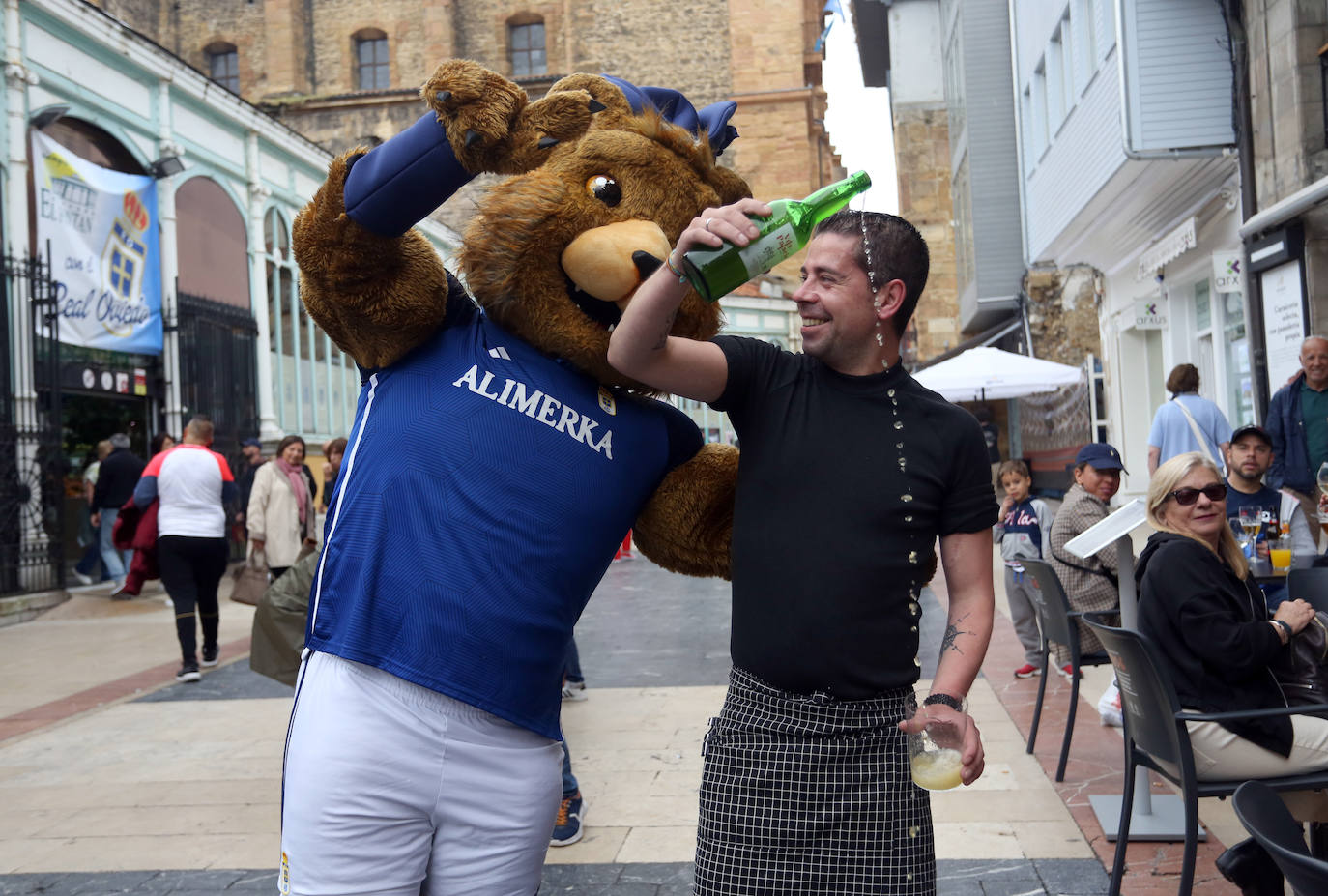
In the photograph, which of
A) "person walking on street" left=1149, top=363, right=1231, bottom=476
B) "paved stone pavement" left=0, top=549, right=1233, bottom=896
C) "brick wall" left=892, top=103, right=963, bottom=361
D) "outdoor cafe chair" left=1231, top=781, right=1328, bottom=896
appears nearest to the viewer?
"outdoor cafe chair" left=1231, top=781, right=1328, bottom=896

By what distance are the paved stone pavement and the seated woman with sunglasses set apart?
25.0 inches

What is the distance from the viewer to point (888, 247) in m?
2.37

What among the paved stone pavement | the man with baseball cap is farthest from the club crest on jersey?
the man with baseball cap

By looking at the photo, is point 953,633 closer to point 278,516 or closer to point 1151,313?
point 278,516

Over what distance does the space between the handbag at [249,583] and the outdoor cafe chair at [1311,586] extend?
589 centimetres

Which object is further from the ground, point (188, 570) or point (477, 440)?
point (477, 440)

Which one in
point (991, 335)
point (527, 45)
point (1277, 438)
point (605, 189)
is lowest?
point (1277, 438)

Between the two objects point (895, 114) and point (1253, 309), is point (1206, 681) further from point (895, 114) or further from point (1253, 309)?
point (895, 114)

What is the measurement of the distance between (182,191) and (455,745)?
15.1 m

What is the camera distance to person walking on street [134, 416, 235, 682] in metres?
8.16

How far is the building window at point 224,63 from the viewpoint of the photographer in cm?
3784

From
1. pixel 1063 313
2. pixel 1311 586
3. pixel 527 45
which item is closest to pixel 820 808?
pixel 1311 586

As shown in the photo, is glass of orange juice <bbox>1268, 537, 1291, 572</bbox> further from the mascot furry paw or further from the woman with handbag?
the woman with handbag

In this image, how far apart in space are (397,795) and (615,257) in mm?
1041
